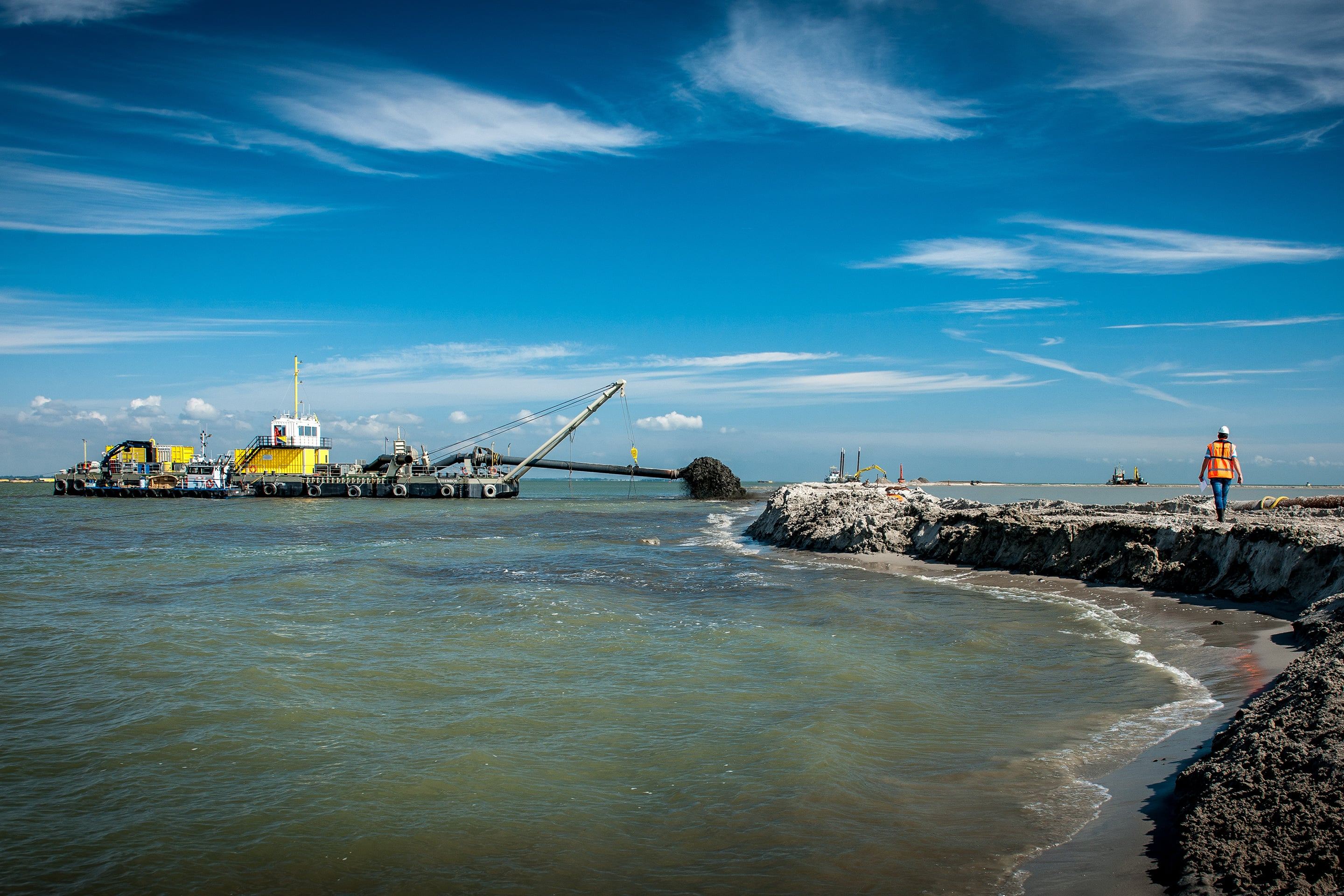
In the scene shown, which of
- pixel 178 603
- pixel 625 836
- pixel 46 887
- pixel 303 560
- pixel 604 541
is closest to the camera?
pixel 46 887

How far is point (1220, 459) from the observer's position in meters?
13.4

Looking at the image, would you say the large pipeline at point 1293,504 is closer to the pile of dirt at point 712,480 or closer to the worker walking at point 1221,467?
the worker walking at point 1221,467

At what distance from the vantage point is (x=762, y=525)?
2569 centimetres

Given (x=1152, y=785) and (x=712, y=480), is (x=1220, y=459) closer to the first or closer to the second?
(x=1152, y=785)

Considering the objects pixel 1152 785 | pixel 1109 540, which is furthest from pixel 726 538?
pixel 1152 785

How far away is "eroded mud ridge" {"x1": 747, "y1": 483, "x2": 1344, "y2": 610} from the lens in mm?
9789

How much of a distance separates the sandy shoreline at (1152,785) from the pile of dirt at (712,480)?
2150 inches

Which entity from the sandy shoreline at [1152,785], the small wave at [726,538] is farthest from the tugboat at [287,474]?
the sandy shoreline at [1152,785]

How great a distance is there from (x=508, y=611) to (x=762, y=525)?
15.3 metres

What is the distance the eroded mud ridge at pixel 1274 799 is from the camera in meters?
3.04

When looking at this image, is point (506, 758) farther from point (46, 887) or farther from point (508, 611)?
point (508, 611)

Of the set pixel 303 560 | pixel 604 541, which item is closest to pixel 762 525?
pixel 604 541

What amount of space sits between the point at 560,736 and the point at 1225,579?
9654 millimetres

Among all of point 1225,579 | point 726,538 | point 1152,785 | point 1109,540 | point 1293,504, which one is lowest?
point 726,538
